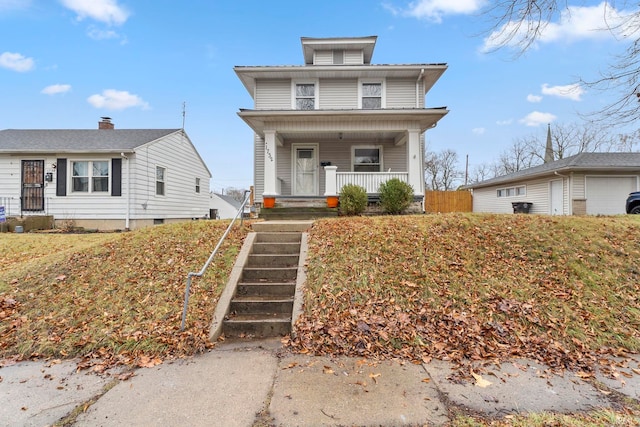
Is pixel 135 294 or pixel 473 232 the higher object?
pixel 473 232

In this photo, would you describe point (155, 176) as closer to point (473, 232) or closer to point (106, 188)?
point (106, 188)

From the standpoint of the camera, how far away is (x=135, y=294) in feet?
14.5

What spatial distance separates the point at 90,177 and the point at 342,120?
35.9 feet

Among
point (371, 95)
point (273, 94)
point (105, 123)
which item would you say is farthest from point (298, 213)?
point (105, 123)

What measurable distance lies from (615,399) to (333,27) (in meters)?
14.8

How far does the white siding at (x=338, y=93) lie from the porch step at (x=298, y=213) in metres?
5.33

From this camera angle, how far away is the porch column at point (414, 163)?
1009 centimetres

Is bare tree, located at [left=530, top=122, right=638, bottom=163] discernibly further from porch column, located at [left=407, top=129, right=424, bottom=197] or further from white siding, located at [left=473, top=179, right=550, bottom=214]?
porch column, located at [left=407, top=129, right=424, bottom=197]

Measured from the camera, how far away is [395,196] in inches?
368

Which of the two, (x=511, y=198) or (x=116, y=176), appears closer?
(x=116, y=176)

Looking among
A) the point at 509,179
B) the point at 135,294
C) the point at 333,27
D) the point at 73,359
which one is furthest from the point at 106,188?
the point at 509,179

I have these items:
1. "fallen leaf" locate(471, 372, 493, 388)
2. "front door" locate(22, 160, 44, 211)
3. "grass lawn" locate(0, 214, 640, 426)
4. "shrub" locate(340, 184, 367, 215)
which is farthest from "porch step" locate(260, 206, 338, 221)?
"front door" locate(22, 160, 44, 211)

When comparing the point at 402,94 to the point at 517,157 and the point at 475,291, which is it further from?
the point at 517,157

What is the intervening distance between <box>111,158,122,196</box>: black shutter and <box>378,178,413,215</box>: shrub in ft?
35.8
